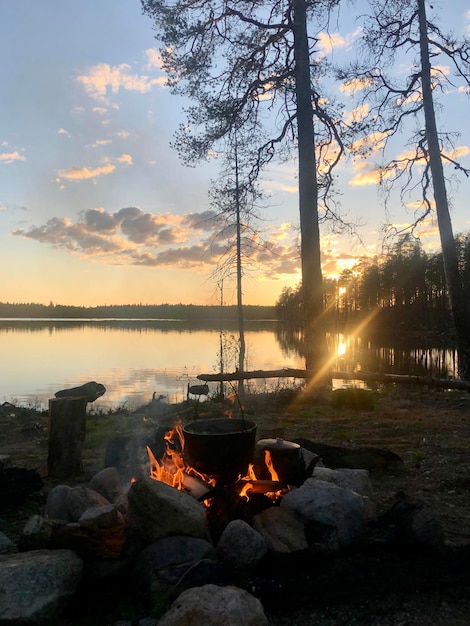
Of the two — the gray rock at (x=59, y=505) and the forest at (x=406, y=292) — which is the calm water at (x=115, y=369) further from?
the forest at (x=406, y=292)

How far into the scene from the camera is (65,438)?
6098 mm

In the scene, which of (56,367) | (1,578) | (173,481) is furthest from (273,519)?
(56,367)

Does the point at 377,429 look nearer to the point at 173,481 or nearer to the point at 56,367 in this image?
the point at 173,481

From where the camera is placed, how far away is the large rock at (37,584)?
306cm

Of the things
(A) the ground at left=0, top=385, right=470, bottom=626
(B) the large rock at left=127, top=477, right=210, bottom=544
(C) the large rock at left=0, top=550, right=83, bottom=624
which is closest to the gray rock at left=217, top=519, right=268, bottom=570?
(B) the large rock at left=127, top=477, right=210, bottom=544

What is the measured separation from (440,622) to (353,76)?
1255 centimetres

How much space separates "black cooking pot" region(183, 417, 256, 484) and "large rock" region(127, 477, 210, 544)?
0.73 meters

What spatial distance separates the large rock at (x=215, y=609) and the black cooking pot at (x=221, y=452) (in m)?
1.66

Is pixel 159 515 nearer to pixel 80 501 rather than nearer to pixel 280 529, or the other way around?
pixel 80 501

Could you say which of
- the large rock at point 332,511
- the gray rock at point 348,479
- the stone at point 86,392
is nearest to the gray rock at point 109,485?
the large rock at point 332,511

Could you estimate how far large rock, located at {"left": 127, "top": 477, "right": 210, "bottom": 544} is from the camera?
Result: 3.86m

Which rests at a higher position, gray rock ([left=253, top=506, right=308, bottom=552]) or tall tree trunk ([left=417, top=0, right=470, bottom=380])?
tall tree trunk ([left=417, top=0, right=470, bottom=380])

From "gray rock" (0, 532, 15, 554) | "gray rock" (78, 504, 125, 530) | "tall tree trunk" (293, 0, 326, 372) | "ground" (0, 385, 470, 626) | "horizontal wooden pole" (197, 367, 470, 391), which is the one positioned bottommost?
"ground" (0, 385, 470, 626)

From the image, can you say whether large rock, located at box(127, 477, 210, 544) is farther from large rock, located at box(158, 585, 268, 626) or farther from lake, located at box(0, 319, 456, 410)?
lake, located at box(0, 319, 456, 410)
